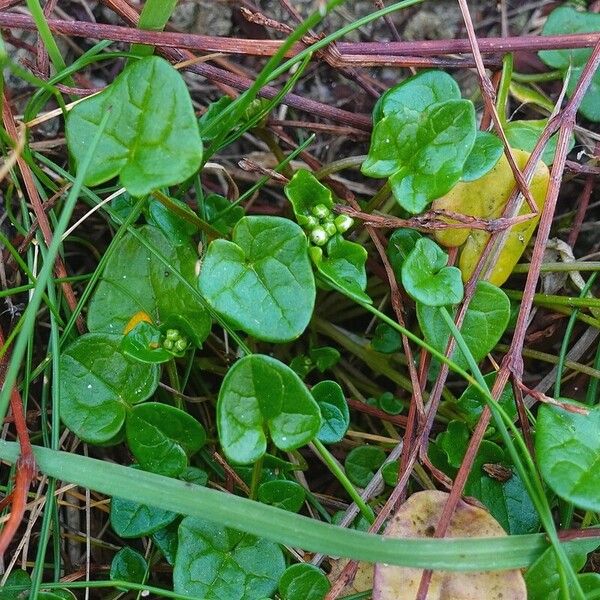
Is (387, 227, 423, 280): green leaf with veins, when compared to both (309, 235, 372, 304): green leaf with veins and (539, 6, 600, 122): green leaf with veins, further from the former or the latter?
(539, 6, 600, 122): green leaf with veins

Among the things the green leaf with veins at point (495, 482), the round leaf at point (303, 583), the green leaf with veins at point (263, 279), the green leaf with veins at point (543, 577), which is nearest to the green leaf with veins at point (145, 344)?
the green leaf with veins at point (263, 279)

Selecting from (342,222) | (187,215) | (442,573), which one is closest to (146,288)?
(187,215)

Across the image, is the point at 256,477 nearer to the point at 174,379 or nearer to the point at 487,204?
the point at 174,379

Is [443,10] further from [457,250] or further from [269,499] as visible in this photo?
[269,499]

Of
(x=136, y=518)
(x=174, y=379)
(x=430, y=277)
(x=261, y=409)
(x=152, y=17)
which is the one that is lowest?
(x=136, y=518)

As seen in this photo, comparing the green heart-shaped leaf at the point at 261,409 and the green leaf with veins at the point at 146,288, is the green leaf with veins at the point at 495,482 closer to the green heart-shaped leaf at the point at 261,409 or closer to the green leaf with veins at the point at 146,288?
the green heart-shaped leaf at the point at 261,409

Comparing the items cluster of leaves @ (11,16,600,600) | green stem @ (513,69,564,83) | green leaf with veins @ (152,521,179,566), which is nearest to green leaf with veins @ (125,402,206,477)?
cluster of leaves @ (11,16,600,600)

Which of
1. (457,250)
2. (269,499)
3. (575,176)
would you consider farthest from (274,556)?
(575,176)
